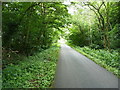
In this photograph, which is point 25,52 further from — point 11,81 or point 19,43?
point 11,81

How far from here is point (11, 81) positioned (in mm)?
4793

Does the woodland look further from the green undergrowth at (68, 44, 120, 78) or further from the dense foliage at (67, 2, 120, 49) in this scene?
the dense foliage at (67, 2, 120, 49)

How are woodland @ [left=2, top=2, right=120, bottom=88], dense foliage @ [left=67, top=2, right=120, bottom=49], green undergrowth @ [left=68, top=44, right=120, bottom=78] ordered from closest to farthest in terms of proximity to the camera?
1. woodland @ [left=2, top=2, right=120, bottom=88]
2. green undergrowth @ [left=68, top=44, right=120, bottom=78]
3. dense foliage @ [left=67, top=2, right=120, bottom=49]

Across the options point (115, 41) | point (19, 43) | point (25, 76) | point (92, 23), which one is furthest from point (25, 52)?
point (92, 23)

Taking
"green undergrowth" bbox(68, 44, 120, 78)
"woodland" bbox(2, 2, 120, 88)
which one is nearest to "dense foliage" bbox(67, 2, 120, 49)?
"woodland" bbox(2, 2, 120, 88)

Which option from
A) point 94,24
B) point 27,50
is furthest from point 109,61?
point 94,24

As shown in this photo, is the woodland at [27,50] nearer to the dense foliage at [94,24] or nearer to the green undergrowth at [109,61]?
the green undergrowth at [109,61]

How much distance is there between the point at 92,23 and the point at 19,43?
15.2 m

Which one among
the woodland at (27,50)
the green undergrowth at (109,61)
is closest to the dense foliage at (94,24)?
the woodland at (27,50)

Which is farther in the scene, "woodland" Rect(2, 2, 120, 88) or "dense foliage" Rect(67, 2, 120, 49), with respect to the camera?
"dense foliage" Rect(67, 2, 120, 49)

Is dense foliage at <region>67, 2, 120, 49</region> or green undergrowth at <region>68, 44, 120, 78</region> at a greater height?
dense foliage at <region>67, 2, 120, 49</region>

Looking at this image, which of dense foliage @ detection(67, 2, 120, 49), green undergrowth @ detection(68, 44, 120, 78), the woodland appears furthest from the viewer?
dense foliage @ detection(67, 2, 120, 49)

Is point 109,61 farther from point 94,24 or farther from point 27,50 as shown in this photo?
point 94,24

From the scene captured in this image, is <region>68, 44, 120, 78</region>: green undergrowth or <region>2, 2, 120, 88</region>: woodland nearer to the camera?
<region>2, 2, 120, 88</region>: woodland
